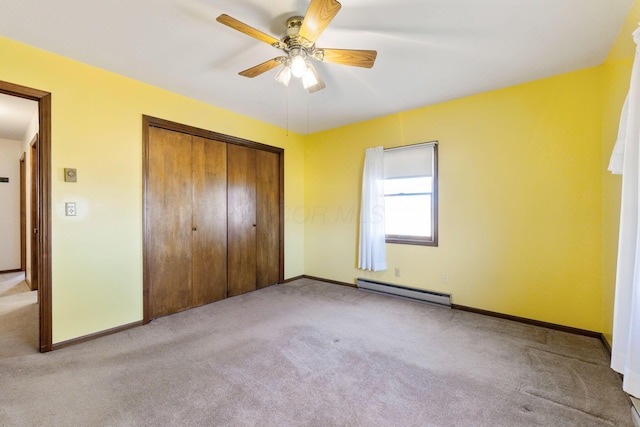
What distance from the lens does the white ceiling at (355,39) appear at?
1836 millimetres

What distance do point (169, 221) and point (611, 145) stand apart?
438 centimetres

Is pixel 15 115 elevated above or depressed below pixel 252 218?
above

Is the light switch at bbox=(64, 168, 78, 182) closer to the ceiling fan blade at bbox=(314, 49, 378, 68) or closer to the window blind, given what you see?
the ceiling fan blade at bbox=(314, 49, 378, 68)

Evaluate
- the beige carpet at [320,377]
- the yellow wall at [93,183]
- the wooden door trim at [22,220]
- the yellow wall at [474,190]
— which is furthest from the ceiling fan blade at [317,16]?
the wooden door trim at [22,220]

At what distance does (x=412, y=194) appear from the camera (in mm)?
3738

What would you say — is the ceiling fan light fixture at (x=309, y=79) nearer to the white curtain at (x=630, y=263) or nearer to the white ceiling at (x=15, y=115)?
the white curtain at (x=630, y=263)

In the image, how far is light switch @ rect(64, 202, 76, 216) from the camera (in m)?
2.45

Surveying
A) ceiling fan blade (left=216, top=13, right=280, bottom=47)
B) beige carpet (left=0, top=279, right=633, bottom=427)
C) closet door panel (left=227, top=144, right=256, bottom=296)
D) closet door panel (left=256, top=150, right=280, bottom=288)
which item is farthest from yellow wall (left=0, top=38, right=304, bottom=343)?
ceiling fan blade (left=216, top=13, right=280, bottom=47)

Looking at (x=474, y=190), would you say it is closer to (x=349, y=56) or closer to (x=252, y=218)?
(x=349, y=56)

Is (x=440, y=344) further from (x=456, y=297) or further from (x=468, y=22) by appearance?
(x=468, y=22)

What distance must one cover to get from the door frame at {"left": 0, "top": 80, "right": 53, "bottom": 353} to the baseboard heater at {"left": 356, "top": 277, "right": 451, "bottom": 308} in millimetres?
3478

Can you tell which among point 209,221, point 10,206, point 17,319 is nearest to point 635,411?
point 209,221

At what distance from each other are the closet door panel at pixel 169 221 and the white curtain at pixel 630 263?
12.4 ft

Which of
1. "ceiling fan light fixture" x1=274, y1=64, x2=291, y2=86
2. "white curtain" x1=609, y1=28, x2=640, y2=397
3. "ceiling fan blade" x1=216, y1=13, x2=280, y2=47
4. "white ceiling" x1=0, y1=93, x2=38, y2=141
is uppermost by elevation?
"white ceiling" x1=0, y1=93, x2=38, y2=141
